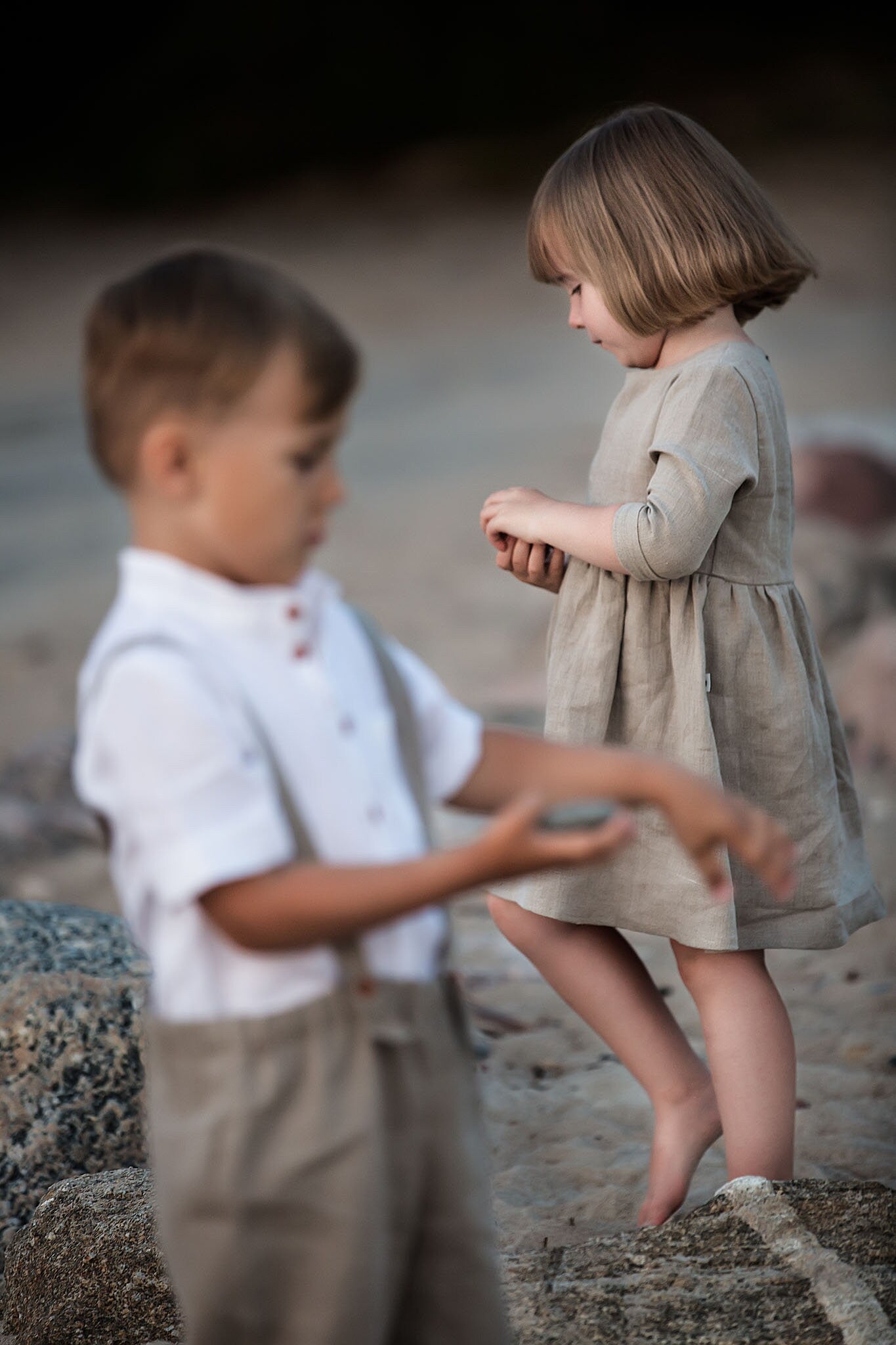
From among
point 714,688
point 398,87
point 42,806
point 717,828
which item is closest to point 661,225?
point 714,688

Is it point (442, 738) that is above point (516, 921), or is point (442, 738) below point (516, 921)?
above

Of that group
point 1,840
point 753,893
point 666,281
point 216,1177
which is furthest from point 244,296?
point 1,840

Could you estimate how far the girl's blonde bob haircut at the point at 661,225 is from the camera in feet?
6.23

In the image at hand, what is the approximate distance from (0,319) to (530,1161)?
11949mm

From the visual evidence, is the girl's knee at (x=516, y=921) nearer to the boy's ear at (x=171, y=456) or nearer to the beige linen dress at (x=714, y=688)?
the beige linen dress at (x=714, y=688)

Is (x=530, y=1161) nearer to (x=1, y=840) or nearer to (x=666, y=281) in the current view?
(x=666, y=281)

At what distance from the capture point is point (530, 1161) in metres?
2.46

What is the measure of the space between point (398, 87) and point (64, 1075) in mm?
13228

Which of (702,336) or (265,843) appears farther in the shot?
(702,336)

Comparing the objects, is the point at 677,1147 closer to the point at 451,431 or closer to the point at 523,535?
the point at 523,535

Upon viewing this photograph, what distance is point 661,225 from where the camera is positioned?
190 centimetres

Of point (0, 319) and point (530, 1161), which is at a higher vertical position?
point (0, 319)

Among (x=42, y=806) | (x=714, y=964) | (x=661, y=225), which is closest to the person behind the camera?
(x=661, y=225)

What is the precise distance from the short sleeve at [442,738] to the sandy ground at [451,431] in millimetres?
1614
